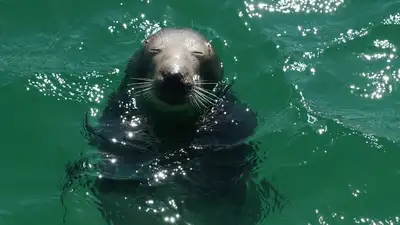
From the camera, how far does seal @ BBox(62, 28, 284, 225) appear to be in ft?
27.3

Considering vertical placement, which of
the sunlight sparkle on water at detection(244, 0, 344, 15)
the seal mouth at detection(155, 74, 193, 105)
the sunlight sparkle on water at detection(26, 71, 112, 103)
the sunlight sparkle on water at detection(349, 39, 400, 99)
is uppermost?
the sunlight sparkle on water at detection(244, 0, 344, 15)

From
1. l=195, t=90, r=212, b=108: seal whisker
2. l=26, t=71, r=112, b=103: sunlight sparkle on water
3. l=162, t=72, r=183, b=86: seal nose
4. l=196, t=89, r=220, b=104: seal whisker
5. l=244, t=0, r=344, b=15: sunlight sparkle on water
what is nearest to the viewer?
l=162, t=72, r=183, b=86: seal nose

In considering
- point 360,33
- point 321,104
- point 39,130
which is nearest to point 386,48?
point 360,33

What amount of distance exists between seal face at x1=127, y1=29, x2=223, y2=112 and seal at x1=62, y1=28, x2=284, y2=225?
0.01 meters

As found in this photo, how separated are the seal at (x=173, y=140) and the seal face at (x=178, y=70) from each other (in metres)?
0.01

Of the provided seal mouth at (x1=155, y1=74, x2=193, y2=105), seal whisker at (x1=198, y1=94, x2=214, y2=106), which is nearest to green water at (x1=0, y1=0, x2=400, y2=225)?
seal whisker at (x1=198, y1=94, x2=214, y2=106)

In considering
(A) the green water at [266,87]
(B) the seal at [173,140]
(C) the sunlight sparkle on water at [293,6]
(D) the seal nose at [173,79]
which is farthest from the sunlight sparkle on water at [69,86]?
(C) the sunlight sparkle on water at [293,6]

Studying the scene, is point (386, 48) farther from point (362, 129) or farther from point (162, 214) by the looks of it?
point (162, 214)

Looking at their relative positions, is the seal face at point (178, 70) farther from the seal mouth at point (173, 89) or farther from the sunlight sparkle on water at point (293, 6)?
the sunlight sparkle on water at point (293, 6)

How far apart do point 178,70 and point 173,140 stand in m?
1.07

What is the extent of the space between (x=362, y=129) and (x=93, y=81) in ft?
12.4

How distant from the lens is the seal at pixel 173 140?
8.32 m

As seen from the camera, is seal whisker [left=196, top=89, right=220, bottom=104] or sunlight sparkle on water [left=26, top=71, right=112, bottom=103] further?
sunlight sparkle on water [left=26, top=71, right=112, bottom=103]

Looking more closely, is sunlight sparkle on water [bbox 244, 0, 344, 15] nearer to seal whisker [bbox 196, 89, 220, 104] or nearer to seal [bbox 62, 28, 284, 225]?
seal [bbox 62, 28, 284, 225]
